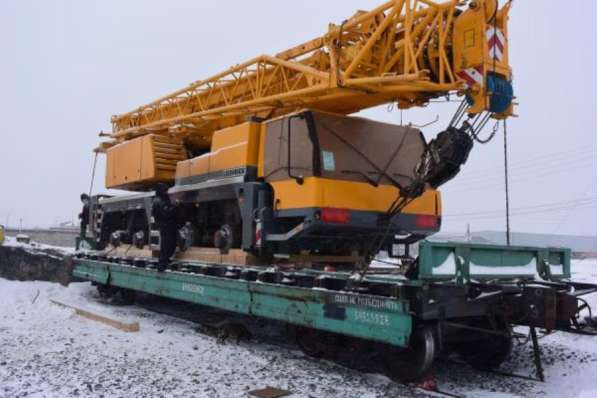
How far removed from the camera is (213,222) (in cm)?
927

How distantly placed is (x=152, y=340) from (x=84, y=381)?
204 cm

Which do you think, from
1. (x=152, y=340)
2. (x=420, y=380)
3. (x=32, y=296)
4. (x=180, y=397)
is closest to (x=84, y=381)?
(x=180, y=397)

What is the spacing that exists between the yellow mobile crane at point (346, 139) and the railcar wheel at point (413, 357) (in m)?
1.49

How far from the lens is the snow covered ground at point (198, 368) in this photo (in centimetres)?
521

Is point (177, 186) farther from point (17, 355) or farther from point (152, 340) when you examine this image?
point (17, 355)

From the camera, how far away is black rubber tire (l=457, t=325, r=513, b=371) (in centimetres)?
607

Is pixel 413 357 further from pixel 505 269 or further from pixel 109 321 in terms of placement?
pixel 109 321

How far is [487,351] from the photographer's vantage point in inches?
245

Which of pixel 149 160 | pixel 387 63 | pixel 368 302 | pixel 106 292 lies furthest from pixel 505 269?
pixel 106 292

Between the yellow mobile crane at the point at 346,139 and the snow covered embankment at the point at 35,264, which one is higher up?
the yellow mobile crane at the point at 346,139

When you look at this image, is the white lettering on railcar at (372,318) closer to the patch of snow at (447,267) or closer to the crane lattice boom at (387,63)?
the patch of snow at (447,267)

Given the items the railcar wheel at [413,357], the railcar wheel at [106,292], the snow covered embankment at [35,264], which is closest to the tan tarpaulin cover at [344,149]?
the railcar wheel at [413,357]

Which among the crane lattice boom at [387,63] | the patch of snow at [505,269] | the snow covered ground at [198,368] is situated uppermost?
the crane lattice boom at [387,63]

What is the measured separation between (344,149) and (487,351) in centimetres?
292
